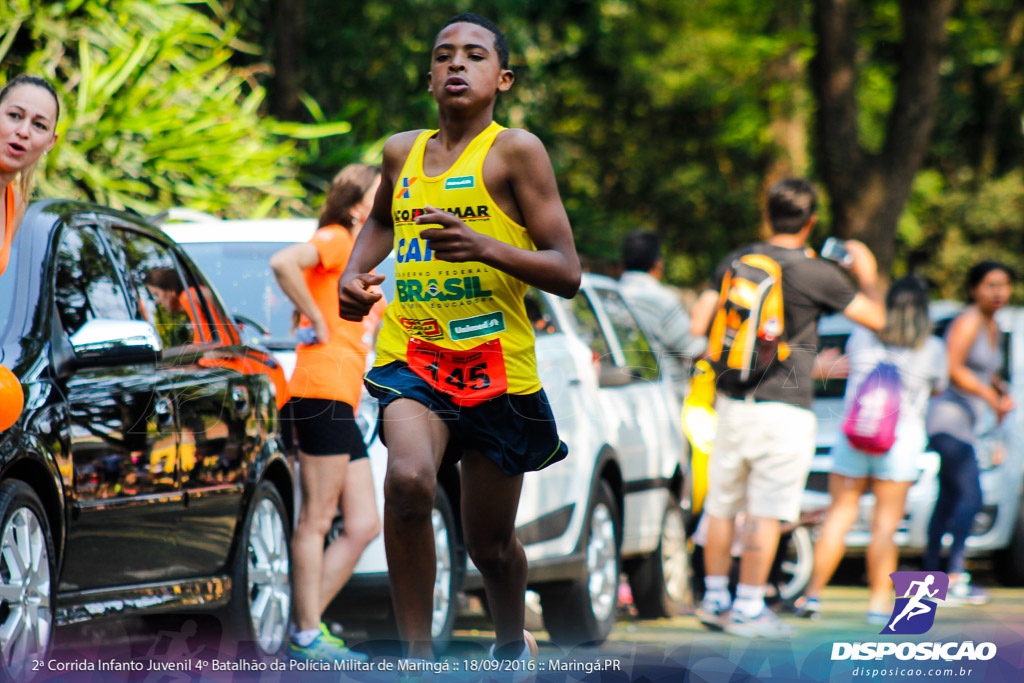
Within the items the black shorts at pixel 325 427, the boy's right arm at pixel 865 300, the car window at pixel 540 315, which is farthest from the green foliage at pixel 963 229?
the black shorts at pixel 325 427

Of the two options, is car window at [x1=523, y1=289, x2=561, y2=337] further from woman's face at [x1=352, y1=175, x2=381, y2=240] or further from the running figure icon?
the running figure icon

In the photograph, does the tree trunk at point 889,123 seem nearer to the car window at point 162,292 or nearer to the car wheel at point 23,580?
the car window at point 162,292

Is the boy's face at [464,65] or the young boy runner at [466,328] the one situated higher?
the boy's face at [464,65]

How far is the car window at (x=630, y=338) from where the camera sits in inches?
340

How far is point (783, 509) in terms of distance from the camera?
7.20 m

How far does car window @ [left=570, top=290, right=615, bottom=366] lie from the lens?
7.85m

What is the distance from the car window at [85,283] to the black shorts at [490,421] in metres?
1.17

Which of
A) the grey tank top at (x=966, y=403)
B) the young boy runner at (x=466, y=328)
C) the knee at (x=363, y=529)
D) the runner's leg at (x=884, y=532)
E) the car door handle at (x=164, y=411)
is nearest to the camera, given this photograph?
the young boy runner at (x=466, y=328)

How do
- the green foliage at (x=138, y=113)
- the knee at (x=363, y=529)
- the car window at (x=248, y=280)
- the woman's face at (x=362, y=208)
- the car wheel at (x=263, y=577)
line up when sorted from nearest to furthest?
the car wheel at (x=263, y=577) < the knee at (x=363, y=529) < the woman's face at (x=362, y=208) < the car window at (x=248, y=280) < the green foliage at (x=138, y=113)

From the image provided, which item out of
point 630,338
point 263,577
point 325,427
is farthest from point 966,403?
point 263,577

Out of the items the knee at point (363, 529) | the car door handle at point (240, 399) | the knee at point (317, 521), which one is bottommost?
the knee at point (363, 529)

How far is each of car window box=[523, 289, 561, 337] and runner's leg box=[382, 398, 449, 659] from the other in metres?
3.10

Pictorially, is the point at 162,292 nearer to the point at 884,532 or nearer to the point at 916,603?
the point at 916,603

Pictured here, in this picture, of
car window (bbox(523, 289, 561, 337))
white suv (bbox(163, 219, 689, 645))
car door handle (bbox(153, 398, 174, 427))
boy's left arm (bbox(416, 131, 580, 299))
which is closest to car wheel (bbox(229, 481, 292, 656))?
white suv (bbox(163, 219, 689, 645))
